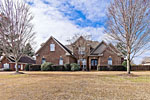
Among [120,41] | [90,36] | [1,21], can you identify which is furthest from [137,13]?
[1,21]

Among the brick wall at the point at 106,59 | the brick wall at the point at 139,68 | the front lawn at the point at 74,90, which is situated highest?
the brick wall at the point at 106,59

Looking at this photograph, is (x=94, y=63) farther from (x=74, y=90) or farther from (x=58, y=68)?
(x=74, y=90)

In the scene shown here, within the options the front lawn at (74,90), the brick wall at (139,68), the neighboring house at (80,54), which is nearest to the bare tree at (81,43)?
the neighboring house at (80,54)

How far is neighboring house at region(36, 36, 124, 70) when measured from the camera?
2755 centimetres

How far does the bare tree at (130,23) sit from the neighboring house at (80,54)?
465 inches

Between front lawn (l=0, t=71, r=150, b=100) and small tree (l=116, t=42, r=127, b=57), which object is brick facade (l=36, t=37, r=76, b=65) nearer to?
small tree (l=116, t=42, r=127, b=57)

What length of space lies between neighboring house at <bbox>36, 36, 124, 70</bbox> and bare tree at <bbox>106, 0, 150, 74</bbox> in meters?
11.8

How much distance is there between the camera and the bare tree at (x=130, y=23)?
14.2 meters

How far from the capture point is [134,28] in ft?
48.2

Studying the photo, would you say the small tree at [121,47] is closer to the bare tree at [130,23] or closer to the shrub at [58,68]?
the bare tree at [130,23]

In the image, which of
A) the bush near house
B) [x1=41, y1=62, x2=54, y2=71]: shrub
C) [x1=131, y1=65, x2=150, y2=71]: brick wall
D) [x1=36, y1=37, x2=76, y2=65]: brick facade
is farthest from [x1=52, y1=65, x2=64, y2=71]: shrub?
[x1=131, y1=65, x2=150, y2=71]: brick wall

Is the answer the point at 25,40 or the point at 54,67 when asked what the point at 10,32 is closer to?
the point at 25,40

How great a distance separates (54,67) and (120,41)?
14546mm

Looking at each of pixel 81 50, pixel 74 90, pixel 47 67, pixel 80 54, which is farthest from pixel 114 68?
pixel 74 90
